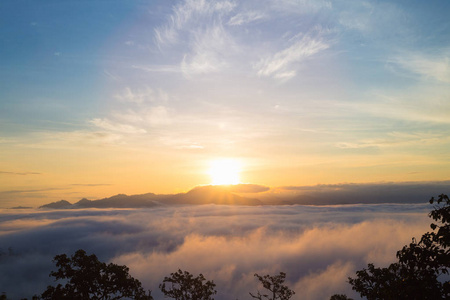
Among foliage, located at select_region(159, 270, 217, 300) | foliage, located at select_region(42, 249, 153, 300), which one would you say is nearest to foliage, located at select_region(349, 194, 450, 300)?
foliage, located at select_region(42, 249, 153, 300)

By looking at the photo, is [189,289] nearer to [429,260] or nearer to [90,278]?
[90,278]

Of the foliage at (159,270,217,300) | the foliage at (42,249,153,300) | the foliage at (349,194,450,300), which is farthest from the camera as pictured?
the foliage at (159,270,217,300)

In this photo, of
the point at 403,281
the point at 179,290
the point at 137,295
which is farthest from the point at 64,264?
the point at 403,281

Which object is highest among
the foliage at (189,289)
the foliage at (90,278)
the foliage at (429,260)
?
the foliage at (429,260)

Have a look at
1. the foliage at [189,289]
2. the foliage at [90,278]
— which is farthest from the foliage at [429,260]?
the foliage at [189,289]

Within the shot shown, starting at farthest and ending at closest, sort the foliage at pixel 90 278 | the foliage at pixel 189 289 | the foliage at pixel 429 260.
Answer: the foliage at pixel 189 289, the foliage at pixel 90 278, the foliage at pixel 429 260

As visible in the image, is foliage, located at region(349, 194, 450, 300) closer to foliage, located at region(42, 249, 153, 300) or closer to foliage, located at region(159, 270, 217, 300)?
foliage, located at region(42, 249, 153, 300)

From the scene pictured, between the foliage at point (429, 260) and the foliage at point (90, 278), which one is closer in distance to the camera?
the foliage at point (429, 260)

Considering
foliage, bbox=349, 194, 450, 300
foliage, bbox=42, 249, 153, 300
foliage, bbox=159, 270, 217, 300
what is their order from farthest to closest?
foliage, bbox=159, 270, 217, 300 < foliage, bbox=42, 249, 153, 300 < foliage, bbox=349, 194, 450, 300

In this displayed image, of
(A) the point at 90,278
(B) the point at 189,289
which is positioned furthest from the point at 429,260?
(B) the point at 189,289

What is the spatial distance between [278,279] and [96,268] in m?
38.5

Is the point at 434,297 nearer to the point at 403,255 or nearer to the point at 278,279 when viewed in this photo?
the point at 403,255

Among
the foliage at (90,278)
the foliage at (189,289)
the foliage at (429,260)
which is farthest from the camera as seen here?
the foliage at (189,289)

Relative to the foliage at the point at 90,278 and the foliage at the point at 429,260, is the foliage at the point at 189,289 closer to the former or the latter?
the foliage at the point at 90,278
